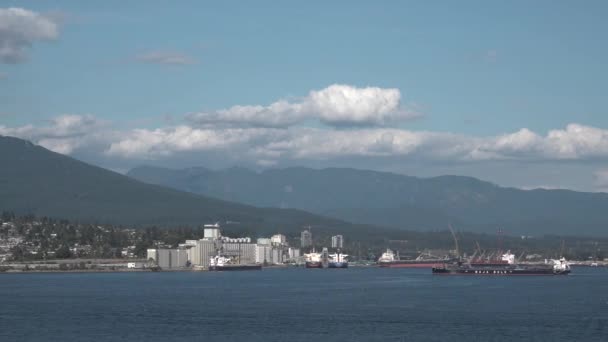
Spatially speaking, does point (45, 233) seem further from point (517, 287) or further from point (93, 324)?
point (93, 324)

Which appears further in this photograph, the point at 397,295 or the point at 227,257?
the point at 227,257

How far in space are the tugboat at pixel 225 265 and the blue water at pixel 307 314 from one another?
72438 mm

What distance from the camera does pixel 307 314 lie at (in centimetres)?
6072

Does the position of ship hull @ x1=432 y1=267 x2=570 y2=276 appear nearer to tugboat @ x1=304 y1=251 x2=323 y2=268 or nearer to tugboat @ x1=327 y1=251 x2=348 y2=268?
tugboat @ x1=327 y1=251 x2=348 y2=268

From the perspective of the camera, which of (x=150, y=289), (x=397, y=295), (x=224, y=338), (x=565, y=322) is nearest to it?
(x=224, y=338)

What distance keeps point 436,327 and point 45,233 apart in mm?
125746

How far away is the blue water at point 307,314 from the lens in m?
49.9

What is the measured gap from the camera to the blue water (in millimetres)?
49938

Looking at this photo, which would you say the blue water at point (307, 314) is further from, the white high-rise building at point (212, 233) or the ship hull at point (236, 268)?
the white high-rise building at point (212, 233)

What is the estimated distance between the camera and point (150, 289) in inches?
3553

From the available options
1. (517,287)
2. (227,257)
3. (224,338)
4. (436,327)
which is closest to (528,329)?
(436,327)

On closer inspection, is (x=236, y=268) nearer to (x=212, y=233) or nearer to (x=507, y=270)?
(x=212, y=233)

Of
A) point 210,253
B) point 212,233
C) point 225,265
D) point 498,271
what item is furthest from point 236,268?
point 498,271

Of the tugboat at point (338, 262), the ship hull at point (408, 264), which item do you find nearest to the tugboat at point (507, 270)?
the ship hull at point (408, 264)
